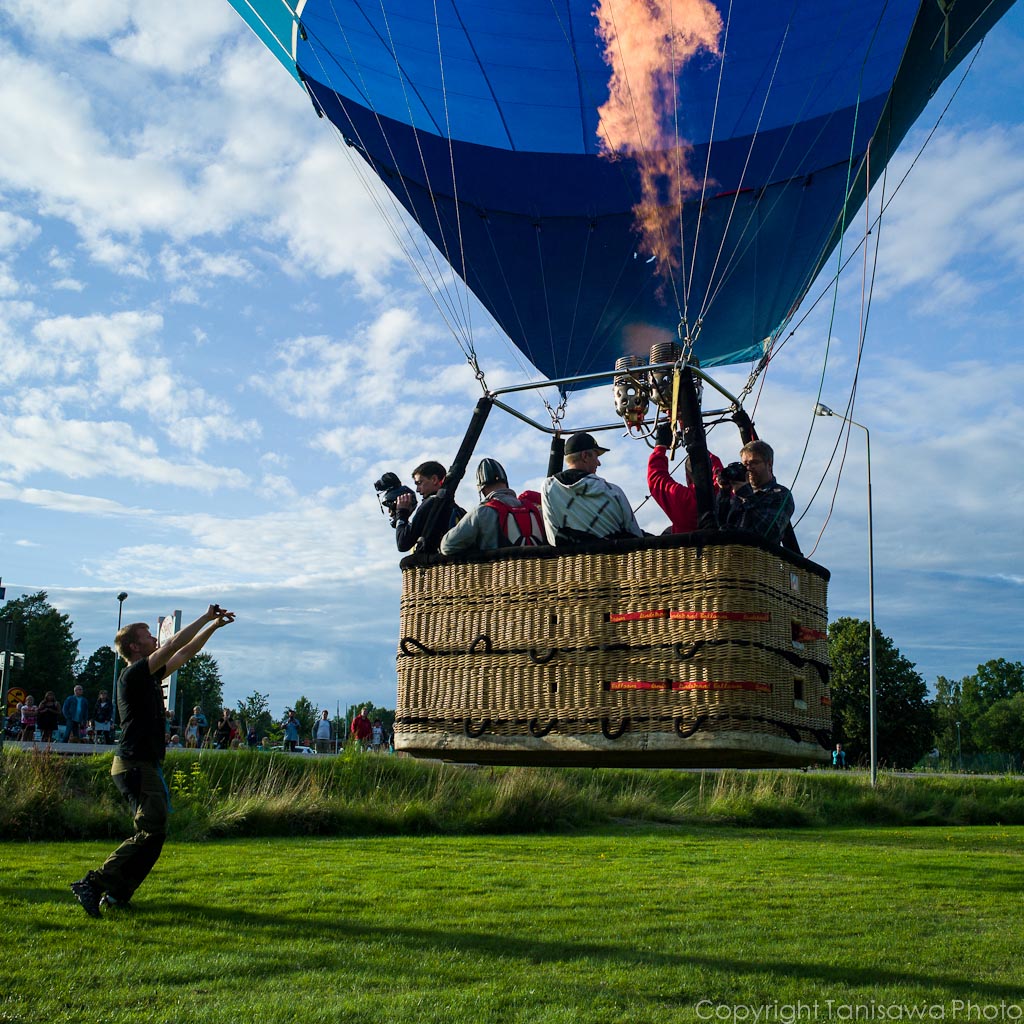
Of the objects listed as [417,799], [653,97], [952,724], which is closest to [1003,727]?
[952,724]

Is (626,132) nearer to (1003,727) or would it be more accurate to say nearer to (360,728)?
(360,728)

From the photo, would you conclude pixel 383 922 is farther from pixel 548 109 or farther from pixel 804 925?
pixel 548 109

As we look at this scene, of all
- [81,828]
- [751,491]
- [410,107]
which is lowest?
[81,828]

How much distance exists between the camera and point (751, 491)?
15.0 ft

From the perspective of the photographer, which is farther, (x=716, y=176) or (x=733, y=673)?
(x=716, y=176)

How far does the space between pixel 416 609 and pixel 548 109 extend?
5.88 metres

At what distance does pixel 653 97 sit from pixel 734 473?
4793 millimetres

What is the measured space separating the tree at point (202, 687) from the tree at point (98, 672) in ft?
14.4

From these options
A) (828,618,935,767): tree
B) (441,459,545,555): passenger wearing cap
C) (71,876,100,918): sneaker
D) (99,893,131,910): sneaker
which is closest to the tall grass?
(99,893,131,910): sneaker

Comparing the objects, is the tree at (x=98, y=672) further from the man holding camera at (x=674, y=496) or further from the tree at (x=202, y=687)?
the man holding camera at (x=674, y=496)

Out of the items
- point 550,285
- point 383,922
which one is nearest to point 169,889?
point 383,922

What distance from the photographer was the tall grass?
47.6ft

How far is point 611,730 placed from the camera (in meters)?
3.98

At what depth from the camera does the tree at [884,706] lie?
158 feet
